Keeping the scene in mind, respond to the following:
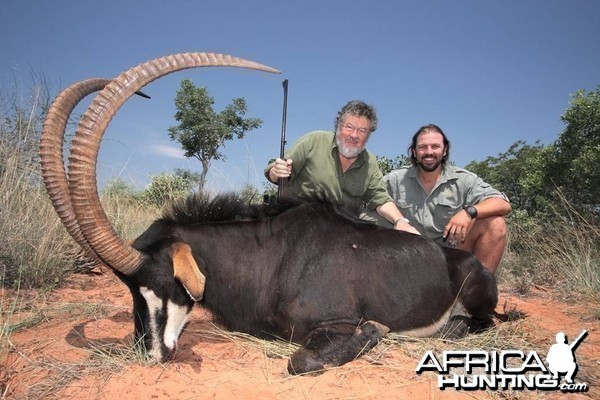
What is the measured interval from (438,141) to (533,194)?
6950mm

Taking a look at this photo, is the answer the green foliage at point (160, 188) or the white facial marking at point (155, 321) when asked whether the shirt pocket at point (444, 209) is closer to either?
the white facial marking at point (155, 321)

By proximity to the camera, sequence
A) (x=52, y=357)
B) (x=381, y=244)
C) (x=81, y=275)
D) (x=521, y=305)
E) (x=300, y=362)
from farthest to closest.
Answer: (x=81, y=275)
(x=521, y=305)
(x=381, y=244)
(x=52, y=357)
(x=300, y=362)

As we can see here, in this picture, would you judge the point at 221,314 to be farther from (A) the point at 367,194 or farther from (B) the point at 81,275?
(B) the point at 81,275

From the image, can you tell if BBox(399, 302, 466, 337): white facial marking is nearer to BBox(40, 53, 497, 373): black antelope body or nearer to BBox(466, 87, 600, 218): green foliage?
BBox(40, 53, 497, 373): black antelope body

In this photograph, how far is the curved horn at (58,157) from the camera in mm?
2734

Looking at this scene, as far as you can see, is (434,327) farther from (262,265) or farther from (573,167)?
(573,167)

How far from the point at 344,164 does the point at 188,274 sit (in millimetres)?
3245

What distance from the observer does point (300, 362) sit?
2.86 m

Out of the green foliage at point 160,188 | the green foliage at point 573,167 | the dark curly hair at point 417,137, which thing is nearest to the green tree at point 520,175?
the green foliage at point 573,167

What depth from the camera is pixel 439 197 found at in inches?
212

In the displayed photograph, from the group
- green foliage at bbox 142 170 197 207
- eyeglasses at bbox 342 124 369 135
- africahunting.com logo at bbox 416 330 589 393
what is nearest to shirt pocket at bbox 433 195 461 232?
eyeglasses at bbox 342 124 369 135

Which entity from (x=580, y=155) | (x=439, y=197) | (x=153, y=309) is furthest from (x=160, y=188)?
(x=580, y=155)

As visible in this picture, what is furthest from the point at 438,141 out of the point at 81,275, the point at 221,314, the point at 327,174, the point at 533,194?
the point at 533,194

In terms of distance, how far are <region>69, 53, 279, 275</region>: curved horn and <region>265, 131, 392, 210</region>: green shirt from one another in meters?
2.71
